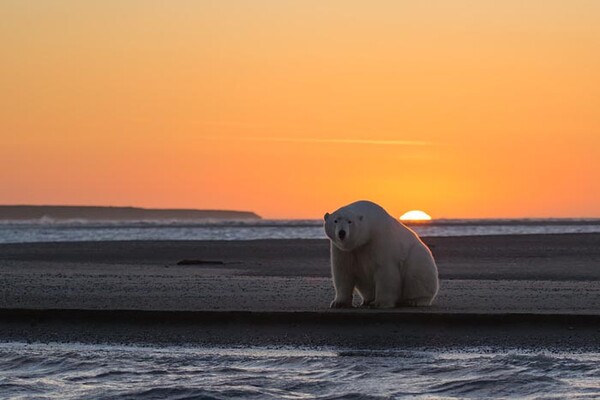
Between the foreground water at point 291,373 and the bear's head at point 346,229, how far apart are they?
7.60ft

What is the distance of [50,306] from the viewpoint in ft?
44.6

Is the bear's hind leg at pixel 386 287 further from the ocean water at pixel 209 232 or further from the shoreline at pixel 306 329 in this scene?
the ocean water at pixel 209 232

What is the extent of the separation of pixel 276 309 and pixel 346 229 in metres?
1.30

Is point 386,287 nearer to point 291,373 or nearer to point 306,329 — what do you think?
point 306,329

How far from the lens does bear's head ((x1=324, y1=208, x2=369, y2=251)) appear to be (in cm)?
1307

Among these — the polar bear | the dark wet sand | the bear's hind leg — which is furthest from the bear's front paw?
the bear's hind leg

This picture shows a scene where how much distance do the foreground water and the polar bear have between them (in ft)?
8.01

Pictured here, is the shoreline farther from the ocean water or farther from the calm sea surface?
the ocean water

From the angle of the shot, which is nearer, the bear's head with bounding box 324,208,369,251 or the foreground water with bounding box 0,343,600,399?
the foreground water with bounding box 0,343,600,399


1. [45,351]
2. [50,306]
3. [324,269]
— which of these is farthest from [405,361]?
[324,269]

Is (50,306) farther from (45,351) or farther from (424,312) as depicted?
(424,312)

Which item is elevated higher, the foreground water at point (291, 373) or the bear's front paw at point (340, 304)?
the bear's front paw at point (340, 304)

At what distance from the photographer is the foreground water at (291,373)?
29.3 feet

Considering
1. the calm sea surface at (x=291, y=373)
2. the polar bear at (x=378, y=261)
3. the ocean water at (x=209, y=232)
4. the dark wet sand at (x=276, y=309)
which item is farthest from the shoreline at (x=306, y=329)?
the ocean water at (x=209, y=232)
